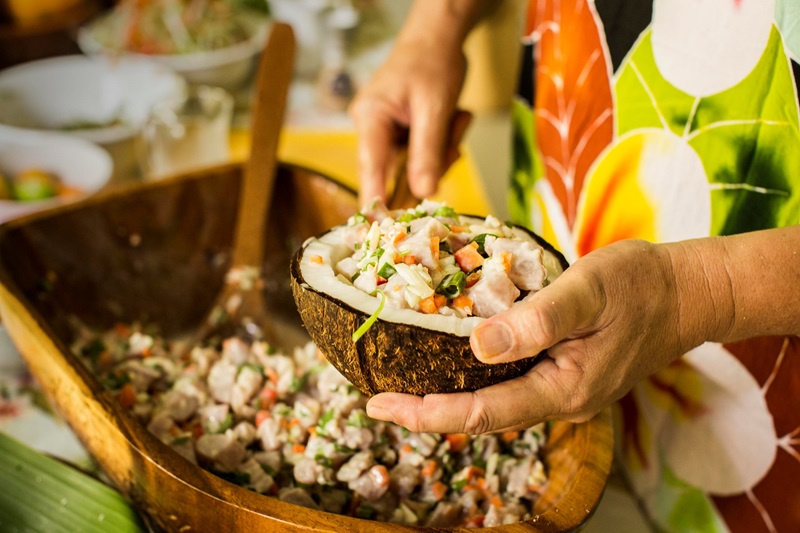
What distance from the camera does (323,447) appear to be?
1.02 metres

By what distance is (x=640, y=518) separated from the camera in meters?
1.29

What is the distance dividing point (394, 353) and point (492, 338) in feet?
0.45

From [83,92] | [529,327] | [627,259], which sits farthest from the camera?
[83,92]

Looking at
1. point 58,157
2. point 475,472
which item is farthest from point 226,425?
point 58,157

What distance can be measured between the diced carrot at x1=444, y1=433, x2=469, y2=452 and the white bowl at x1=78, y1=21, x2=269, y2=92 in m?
1.64

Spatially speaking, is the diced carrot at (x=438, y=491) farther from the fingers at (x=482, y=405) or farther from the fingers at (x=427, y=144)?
the fingers at (x=427, y=144)

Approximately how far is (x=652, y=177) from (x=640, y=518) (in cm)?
62

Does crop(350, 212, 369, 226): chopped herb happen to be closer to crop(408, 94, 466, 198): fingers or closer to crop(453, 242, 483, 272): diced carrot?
crop(453, 242, 483, 272): diced carrot

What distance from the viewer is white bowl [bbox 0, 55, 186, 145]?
213 centimetres

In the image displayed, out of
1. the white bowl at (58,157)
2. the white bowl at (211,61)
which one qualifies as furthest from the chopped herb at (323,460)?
the white bowl at (211,61)

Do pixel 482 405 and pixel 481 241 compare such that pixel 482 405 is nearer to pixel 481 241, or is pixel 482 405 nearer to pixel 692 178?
pixel 481 241

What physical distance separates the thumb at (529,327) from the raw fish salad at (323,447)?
0.38m

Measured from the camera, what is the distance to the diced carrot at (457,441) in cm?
107

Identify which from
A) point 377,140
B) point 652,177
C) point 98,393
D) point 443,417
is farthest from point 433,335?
point 377,140
